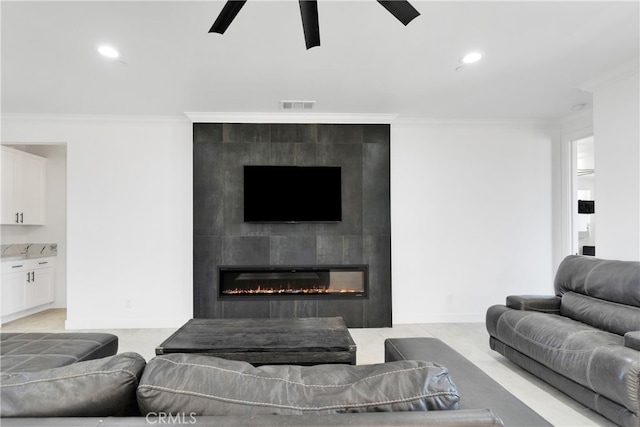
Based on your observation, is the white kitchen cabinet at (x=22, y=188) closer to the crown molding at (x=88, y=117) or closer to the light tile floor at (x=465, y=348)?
the crown molding at (x=88, y=117)

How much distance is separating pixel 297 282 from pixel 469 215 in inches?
93.5

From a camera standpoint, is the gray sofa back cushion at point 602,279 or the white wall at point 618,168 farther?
the white wall at point 618,168

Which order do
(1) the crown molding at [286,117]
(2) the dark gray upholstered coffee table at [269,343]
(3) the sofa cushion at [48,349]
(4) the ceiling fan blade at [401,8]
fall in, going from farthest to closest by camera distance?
1. (1) the crown molding at [286,117]
2. (2) the dark gray upholstered coffee table at [269,343]
3. (3) the sofa cushion at [48,349]
4. (4) the ceiling fan blade at [401,8]

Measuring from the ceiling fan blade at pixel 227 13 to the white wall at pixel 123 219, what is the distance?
2.83 m

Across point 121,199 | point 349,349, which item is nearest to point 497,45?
point 349,349

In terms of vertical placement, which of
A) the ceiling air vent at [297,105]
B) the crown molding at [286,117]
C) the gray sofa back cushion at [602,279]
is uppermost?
the ceiling air vent at [297,105]

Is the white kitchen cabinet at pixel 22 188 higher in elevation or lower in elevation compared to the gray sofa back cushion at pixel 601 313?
higher

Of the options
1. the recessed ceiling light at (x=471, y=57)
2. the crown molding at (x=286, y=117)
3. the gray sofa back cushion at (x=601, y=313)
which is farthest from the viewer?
the crown molding at (x=286, y=117)

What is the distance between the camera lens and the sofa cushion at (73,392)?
884 mm

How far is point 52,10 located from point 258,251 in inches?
111

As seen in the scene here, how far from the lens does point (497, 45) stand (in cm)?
262

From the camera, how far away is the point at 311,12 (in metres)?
1.66

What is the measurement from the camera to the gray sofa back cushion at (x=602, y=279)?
2.50m

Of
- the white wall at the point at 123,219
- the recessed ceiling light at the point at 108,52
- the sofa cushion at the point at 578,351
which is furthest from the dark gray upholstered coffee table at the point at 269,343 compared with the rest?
the recessed ceiling light at the point at 108,52
